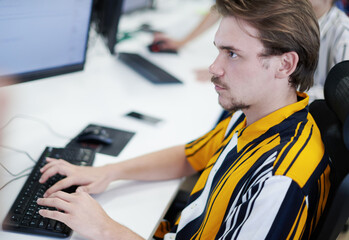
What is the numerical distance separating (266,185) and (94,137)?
658 millimetres

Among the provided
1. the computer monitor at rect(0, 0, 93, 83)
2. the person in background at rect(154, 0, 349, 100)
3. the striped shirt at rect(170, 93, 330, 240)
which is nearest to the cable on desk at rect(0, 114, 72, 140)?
the computer monitor at rect(0, 0, 93, 83)

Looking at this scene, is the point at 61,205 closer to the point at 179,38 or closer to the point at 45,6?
the point at 45,6

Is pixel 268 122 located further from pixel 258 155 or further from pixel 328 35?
pixel 328 35

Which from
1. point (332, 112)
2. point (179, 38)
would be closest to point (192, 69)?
point (179, 38)

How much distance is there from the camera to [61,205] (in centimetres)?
79

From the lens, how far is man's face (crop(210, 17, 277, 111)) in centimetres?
81

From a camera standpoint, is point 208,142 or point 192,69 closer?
point 208,142

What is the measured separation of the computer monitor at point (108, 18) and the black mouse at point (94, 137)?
788mm

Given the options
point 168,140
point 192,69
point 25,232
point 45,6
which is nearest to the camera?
point 25,232

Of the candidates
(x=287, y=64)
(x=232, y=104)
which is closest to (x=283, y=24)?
(x=287, y=64)

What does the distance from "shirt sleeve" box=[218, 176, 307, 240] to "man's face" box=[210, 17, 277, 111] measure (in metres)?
0.24

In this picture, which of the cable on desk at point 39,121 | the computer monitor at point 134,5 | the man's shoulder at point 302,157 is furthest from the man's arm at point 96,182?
the computer monitor at point 134,5

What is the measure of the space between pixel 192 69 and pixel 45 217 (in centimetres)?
130

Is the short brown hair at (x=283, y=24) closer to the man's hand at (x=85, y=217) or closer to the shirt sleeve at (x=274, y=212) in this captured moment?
the shirt sleeve at (x=274, y=212)
